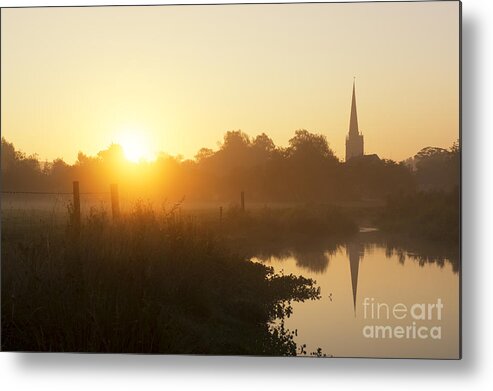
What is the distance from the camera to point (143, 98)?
5078 mm

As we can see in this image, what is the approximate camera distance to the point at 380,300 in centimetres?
489

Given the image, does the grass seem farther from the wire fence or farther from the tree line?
the wire fence

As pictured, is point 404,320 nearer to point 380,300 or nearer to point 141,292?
point 380,300

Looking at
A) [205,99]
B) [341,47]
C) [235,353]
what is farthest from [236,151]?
[235,353]

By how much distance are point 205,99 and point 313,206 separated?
0.89 m

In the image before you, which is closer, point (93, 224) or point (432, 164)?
point (432, 164)

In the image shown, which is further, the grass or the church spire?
the church spire

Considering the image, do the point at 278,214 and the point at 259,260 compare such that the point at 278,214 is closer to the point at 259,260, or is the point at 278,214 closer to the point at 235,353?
the point at 259,260

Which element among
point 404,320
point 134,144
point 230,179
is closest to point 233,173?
point 230,179

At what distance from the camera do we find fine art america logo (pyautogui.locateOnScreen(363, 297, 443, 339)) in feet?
15.9

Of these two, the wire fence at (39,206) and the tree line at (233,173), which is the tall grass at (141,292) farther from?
the tree line at (233,173)

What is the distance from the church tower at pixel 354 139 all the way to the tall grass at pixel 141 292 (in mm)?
783

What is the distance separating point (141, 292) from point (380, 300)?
4.54 feet

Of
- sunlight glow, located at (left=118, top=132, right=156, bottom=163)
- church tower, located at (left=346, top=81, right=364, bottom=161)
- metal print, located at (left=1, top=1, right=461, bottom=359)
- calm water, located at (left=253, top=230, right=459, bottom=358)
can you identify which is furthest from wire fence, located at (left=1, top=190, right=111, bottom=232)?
church tower, located at (left=346, top=81, right=364, bottom=161)
